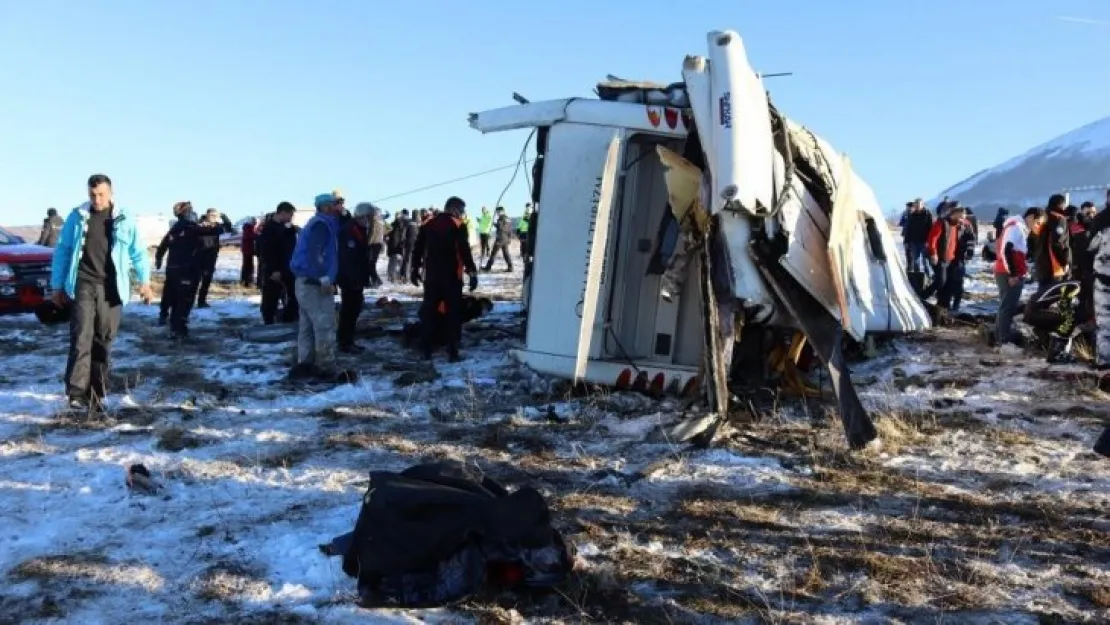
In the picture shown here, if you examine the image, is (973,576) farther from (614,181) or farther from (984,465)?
(614,181)

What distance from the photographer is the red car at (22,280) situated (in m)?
12.0

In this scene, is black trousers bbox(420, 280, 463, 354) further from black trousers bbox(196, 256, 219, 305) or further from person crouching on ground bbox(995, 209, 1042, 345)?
person crouching on ground bbox(995, 209, 1042, 345)

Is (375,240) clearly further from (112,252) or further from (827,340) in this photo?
(827,340)

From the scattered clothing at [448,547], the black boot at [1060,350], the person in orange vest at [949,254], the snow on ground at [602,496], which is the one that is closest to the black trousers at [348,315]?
the snow on ground at [602,496]

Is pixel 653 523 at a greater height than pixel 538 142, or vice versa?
pixel 538 142

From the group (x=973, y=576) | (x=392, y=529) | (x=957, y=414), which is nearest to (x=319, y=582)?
(x=392, y=529)

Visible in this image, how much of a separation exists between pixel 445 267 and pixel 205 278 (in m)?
6.91

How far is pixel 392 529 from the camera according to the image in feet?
12.0

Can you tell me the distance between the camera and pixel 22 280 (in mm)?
12023

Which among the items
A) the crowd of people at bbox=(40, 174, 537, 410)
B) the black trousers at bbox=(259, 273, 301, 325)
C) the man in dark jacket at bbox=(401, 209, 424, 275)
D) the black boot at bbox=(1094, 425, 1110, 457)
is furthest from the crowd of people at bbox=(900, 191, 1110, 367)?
the man in dark jacket at bbox=(401, 209, 424, 275)

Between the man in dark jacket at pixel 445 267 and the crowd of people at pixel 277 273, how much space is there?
0.01 meters

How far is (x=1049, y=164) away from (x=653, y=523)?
130 m

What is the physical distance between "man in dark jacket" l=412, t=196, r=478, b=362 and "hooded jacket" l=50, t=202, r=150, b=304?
9.44 feet

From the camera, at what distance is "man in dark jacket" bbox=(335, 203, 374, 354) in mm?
9797
